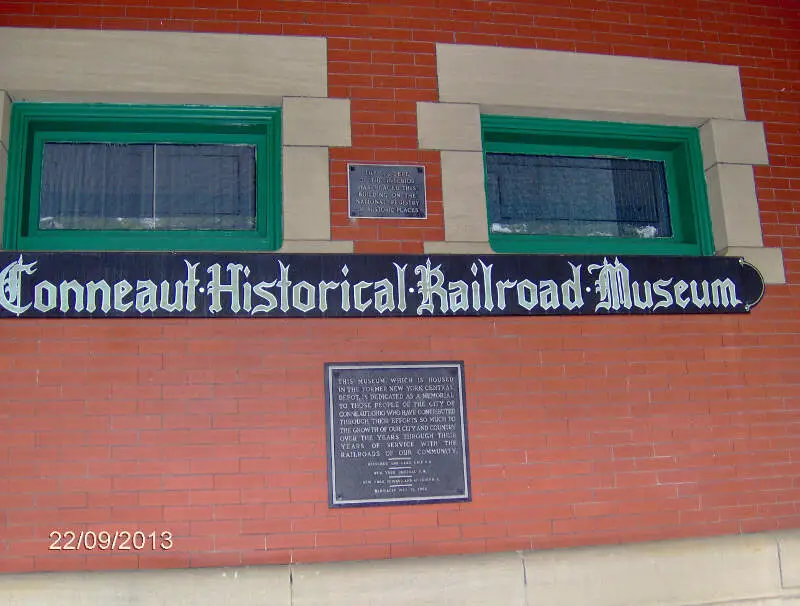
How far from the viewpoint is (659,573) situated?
14.1 feet

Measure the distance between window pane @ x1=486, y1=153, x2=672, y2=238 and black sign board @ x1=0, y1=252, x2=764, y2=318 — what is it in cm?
42

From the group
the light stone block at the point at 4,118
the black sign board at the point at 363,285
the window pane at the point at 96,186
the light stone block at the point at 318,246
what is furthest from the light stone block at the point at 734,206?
the light stone block at the point at 4,118

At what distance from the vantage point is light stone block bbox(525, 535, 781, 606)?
417cm

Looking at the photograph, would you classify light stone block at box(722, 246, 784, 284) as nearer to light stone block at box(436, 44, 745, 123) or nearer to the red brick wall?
the red brick wall

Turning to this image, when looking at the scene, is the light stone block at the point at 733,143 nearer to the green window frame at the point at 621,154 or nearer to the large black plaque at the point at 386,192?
the green window frame at the point at 621,154

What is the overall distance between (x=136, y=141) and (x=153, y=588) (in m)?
2.83

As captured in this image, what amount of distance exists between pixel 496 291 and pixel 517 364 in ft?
1.61

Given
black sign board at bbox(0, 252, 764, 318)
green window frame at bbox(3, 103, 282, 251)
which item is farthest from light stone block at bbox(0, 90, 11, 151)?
black sign board at bbox(0, 252, 764, 318)

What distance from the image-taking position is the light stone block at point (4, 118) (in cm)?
435

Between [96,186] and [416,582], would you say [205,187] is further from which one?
[416,582]
